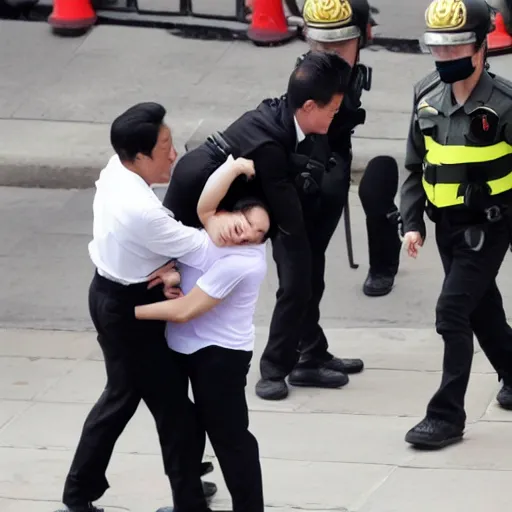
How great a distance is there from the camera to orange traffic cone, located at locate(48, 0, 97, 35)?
12469 mm

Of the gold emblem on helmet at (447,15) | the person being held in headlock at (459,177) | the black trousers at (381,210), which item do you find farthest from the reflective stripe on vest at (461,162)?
the black trousers at (381,210)

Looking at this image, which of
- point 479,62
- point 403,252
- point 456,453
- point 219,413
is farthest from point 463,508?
point 403,252

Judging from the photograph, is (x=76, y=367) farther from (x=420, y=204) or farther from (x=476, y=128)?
(x=476, y=128)

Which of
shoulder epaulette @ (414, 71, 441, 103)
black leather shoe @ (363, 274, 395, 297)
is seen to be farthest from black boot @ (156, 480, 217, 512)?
black leather shoe @ (363, 274, 395, 297)

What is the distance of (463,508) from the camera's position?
5.30 m

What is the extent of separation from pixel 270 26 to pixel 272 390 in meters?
5.98

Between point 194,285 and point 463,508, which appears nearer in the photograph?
point 194,285

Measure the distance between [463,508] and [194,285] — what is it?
1320 millimetres

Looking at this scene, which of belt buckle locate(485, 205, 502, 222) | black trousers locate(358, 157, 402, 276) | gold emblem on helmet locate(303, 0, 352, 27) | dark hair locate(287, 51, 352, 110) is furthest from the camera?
black trousers locate(358, 157, 402, 276)

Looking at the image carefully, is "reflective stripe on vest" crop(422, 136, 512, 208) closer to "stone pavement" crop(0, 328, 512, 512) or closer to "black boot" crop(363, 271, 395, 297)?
"stone pavement" crop(0, 328, 512, 512)

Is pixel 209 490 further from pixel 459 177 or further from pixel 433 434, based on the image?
pixel 459 177

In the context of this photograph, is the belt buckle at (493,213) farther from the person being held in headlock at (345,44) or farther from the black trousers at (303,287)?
the black trousers at (303,287)

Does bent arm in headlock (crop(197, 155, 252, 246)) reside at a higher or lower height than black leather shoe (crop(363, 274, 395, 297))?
higher

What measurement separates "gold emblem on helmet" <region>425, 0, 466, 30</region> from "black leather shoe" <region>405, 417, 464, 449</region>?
1.60 m
